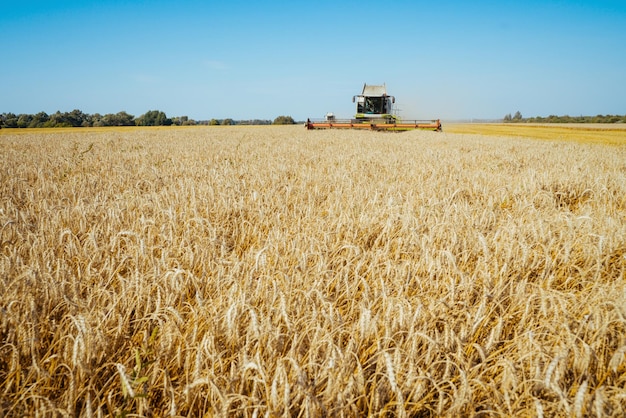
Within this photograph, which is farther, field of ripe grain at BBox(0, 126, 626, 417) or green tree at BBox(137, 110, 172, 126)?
green tree at BBox(137, 110, 172, 126)

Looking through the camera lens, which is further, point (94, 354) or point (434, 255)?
point (434, 255)

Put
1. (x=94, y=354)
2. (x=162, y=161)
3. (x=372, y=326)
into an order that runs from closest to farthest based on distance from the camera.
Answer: (x=94, y=354) < (x=372, y=326) < (x=162, y=161)

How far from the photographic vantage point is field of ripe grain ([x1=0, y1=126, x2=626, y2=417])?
1.01 metres

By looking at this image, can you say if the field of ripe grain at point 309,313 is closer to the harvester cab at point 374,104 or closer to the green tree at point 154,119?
the harvester cab at point 374,104

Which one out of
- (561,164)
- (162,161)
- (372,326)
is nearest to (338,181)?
(372,326)

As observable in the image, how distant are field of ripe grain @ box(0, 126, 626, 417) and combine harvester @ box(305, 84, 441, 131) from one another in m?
19.8

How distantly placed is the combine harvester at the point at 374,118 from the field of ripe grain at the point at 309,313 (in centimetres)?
1982

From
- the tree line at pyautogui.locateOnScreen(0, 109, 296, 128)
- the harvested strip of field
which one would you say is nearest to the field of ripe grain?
the harvested strip of field

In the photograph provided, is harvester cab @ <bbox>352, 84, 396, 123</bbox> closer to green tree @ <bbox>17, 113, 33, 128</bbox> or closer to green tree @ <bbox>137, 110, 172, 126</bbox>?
green tree @ <bbox>137, 110, 172, 126</bbox>

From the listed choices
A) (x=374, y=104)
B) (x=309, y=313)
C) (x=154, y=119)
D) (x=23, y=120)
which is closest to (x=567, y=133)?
(x=374, y=104)

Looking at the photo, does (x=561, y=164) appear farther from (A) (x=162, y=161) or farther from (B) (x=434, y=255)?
(A) (x=162, y=161)

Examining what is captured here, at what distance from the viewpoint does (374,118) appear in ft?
75.2

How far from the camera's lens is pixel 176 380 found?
3.80 ft

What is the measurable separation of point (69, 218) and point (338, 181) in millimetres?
2990
